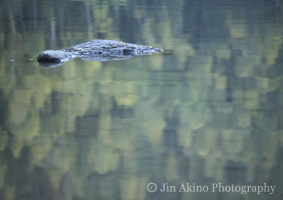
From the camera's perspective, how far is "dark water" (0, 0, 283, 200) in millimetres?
1921

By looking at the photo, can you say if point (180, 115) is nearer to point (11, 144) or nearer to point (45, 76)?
point (11, 144)

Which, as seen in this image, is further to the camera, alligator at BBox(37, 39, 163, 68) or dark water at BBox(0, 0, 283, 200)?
alligator at BBox(37, 39, 163, 68)

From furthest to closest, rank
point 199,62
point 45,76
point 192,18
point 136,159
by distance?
point 192,18 → point 199,62 → point 45,76 → point 136,159

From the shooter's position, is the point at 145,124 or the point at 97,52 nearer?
the point at 145,124

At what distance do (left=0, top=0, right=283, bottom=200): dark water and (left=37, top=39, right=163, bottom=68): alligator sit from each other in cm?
21

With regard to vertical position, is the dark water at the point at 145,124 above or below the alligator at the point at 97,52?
below

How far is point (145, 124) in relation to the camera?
260 cm

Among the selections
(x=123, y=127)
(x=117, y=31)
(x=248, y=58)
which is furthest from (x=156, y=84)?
(x=117, y=31)

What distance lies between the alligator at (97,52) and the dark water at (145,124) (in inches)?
8.2

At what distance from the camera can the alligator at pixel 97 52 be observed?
472 centimetres

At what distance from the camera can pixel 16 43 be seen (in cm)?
608

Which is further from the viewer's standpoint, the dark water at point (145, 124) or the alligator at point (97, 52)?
the alligator at point (97, 52)

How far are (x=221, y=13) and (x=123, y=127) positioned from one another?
324 inches

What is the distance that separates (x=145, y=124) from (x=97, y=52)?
2.71 m
